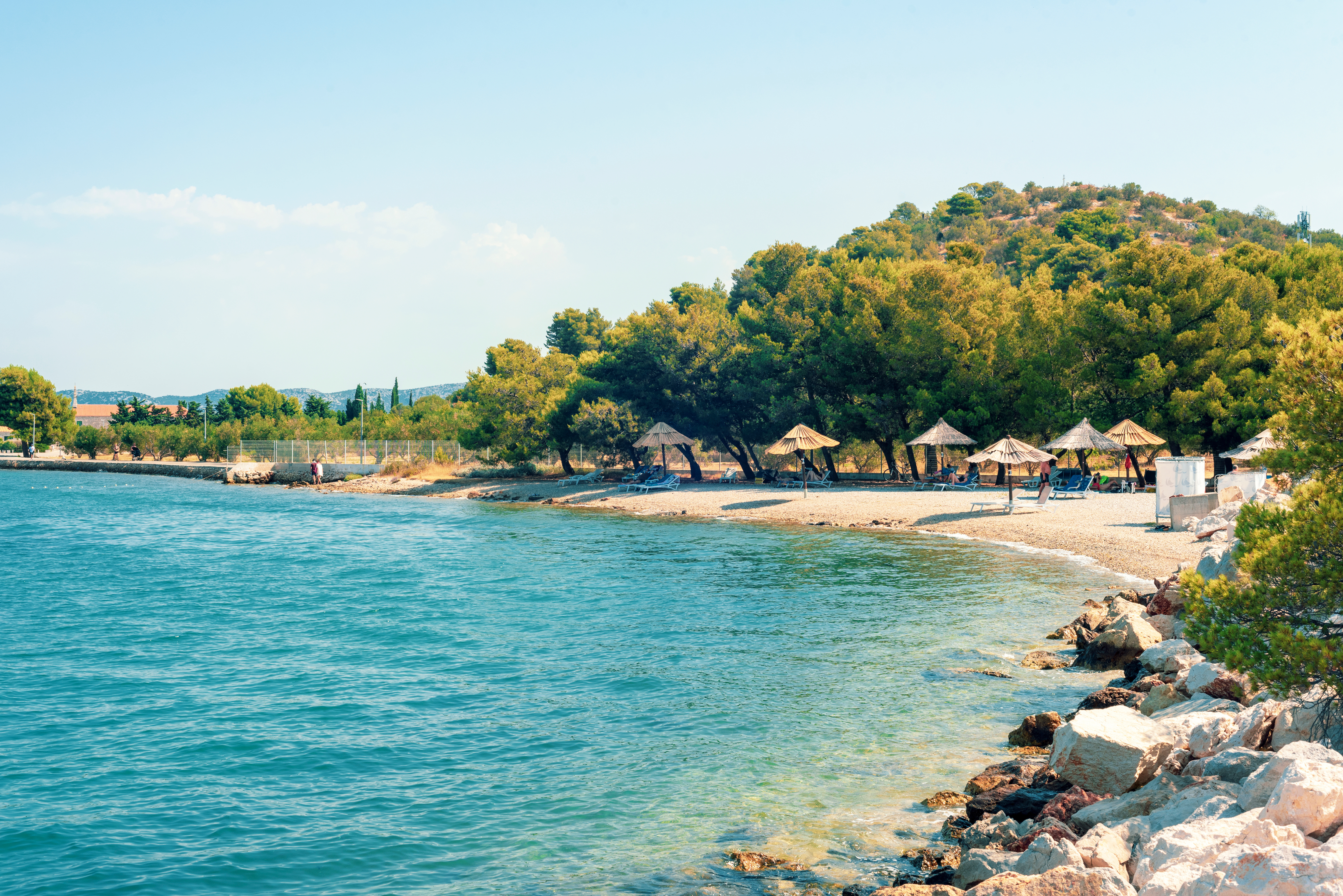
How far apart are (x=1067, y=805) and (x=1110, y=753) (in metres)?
0.86

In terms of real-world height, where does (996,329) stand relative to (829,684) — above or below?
above

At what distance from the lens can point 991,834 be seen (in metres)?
7.83

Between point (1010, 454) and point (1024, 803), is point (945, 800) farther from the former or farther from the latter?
point (1010, 454)

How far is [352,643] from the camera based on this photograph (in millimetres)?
17453

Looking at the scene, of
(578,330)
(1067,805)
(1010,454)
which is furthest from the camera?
(578,330)

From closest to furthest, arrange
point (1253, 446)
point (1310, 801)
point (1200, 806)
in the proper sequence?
point (1310, 801)
point (1200, 806)
point (1253, 446)

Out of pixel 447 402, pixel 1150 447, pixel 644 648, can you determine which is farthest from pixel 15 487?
pixel 1150 447

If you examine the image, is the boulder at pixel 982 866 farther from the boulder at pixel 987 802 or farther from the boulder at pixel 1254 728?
the boulder at pixel 1254 728

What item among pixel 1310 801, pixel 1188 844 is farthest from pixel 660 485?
pixel 1310 801

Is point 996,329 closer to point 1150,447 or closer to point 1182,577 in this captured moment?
point 1150,447

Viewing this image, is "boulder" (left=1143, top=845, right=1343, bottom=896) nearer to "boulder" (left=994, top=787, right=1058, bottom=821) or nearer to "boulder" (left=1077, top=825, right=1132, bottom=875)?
"boulder" (left=1077, top=825, right=1132, bottom=875)

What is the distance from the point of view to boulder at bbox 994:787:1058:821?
8320 millimetres

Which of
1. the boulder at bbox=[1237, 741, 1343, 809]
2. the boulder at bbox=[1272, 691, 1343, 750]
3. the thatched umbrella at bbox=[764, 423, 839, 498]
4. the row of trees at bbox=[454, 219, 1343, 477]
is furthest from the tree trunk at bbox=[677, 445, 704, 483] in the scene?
the boulder at bbox=[1237, 741, 1343, 809]

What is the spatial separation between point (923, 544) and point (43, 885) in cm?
2425
